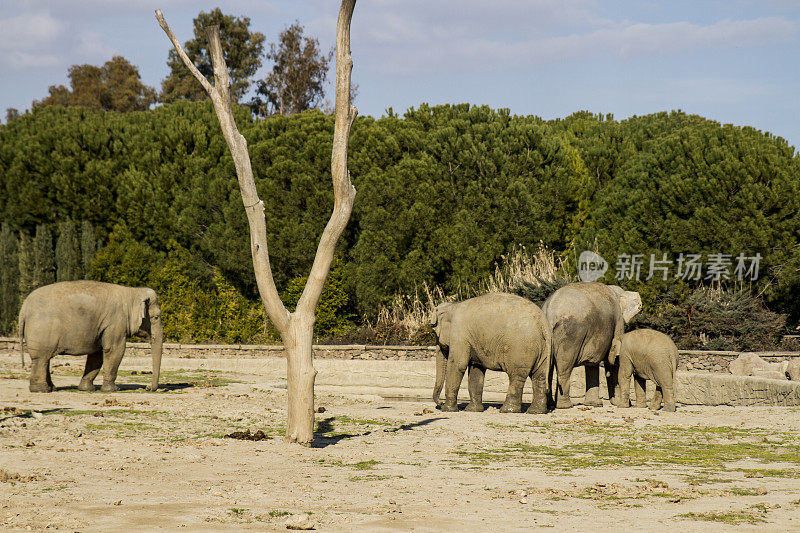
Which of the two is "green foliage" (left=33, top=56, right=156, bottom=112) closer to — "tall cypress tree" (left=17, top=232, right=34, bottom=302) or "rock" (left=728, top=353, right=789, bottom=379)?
"tall cypress tree" (left=17, top=232, right=34, bottom=302)

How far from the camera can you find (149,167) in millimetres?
27578

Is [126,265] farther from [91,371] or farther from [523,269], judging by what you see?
[523,269]

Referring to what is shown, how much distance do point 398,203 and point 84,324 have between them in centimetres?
1148

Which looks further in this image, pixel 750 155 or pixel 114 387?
pixel 750 155

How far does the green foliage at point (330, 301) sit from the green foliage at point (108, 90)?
111 ft

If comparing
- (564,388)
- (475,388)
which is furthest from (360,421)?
(564,388)

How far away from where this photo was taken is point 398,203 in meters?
24.9

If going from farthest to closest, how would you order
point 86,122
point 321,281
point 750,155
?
point 86,122, point 750,155, point 321,281

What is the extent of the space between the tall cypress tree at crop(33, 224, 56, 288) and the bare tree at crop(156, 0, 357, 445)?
1936cm

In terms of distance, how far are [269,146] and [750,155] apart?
42.5 ft

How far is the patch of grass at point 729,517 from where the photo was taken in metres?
6.51

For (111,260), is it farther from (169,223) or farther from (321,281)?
(321,281)

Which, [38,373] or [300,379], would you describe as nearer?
[300,379]

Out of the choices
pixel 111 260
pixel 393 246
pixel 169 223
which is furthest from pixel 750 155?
pixel 111 260
